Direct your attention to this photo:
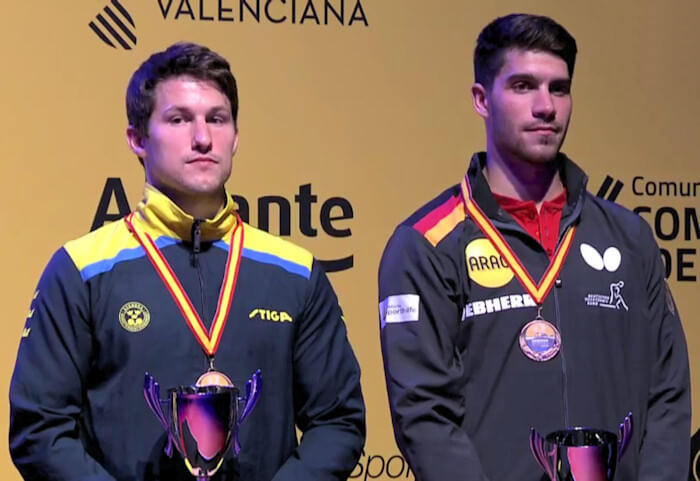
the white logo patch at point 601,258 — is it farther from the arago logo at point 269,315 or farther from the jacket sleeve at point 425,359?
the arago logo at point 269,315

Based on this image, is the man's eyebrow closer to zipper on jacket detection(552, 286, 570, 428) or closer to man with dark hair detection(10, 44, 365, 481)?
zipper on jacket detection(552, 286, 570, 428)

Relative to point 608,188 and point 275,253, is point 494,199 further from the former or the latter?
point 608,188

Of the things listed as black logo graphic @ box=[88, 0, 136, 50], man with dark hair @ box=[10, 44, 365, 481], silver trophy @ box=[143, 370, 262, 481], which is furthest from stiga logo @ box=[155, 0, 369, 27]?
silver trophy @ box=[143, 370, 262, 481]

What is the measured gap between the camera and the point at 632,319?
302cm

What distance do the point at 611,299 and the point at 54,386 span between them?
1246 mm

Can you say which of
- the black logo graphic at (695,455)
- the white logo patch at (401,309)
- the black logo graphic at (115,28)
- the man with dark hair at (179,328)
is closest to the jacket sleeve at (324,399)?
the man with dark hair at (179,328)

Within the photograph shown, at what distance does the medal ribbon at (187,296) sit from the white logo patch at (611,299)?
80 centimetres

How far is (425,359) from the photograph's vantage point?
2879 millimetres

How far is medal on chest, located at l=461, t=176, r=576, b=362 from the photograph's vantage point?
2.93 metres

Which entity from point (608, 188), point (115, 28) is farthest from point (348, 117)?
point (608, 188)

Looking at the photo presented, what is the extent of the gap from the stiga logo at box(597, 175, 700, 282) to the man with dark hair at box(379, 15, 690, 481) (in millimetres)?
1285

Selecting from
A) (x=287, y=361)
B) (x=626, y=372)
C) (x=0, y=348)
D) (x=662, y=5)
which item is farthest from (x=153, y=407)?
(x=662, y=5)

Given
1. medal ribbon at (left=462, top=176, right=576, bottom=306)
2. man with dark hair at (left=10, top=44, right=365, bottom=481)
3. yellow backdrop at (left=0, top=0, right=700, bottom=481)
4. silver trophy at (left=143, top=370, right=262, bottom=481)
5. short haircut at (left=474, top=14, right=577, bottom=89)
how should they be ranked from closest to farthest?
silver trophy at (left=143, top=370, right=262, bottom=481) → man with dark hair at (left=10, top=44, right=365, bottom=481) → medal ribbon at (left=462, top=176, right=576, bottom=306) → short haircut at (left=474, top=14, right=577, bottom=89) → yellow backdrop at (left=0, top=0, right=700, bottom=481)

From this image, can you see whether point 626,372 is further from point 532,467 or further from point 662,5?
point 662,5
